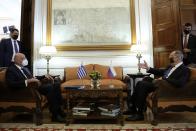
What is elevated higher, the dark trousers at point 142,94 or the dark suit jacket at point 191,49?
the dark suit jacket at point 191,49

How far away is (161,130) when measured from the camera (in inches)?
127

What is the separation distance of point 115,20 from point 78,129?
126 inches

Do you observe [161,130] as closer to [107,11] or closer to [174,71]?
[174,71]

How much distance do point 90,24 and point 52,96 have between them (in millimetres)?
2567

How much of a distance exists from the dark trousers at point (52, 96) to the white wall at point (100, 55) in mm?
1828

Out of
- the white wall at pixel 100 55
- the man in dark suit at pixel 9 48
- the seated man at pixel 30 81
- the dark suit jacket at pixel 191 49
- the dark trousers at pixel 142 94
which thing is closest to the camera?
the seated man at pixel 30 81

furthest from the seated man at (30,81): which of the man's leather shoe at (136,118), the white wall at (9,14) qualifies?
the white wall at (9,14)

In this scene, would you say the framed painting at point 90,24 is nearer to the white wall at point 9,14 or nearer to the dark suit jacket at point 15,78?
the dark suit jacket at point 15,78

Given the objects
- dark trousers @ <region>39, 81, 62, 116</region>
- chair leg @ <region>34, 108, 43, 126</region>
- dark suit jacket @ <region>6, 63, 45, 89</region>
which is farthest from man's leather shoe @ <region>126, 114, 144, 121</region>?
A: dark suit jacket @ <region>6, 63, 45, 89</region>

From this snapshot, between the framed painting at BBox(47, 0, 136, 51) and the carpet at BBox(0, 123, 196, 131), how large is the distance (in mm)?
2512

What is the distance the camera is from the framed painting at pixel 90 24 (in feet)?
18.7

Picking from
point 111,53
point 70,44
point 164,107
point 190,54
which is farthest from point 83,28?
point 164,107

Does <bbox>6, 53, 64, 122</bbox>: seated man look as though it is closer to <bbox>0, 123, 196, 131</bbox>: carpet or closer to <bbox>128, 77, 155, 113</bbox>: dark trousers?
<bbox>0, 123, 196, 131</bbox>: carpet

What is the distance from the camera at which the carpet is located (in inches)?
131
